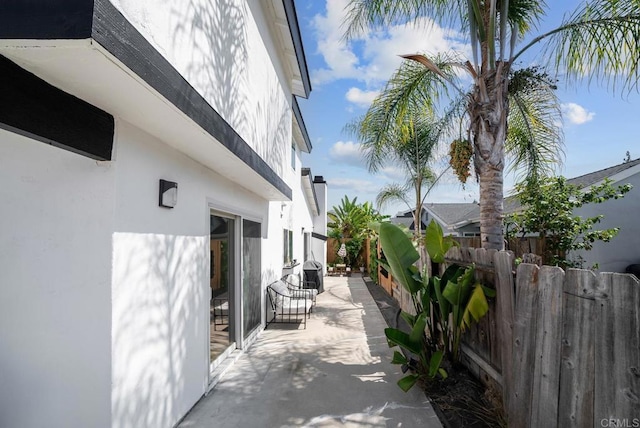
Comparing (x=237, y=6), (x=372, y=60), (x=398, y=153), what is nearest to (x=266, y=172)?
(x=237, y=6)

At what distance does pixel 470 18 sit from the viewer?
5.83m

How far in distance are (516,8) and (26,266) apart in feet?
27.3

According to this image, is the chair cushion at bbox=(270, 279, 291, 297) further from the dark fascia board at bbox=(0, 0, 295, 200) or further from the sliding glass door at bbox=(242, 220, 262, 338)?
the dark fascia board at bbox=(0, 0, 295, 200)

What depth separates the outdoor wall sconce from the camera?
350cm

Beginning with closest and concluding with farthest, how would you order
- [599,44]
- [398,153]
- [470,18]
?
1. [599,44]
2. [470,18]
3. [398,153]

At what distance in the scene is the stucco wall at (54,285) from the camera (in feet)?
8.98

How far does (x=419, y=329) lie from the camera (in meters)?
4.63

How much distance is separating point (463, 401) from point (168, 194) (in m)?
4.35

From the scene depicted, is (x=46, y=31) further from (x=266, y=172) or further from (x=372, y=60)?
(x=372, y=60)

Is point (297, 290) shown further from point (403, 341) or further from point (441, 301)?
point (441, 301)

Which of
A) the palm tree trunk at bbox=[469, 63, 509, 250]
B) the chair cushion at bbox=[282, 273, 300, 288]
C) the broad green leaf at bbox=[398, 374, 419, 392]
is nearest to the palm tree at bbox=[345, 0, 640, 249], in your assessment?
the palm tree trunk at bbox=[469, 63, 509, 250]

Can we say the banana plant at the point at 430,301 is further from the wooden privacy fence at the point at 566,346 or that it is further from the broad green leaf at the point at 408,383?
the wooden privacy fence at the point at 566,346

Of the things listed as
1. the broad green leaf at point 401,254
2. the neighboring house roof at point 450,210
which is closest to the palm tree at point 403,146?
the broad green leaf at point 401,254

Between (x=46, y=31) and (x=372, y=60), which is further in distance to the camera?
(x=372, y=60)
